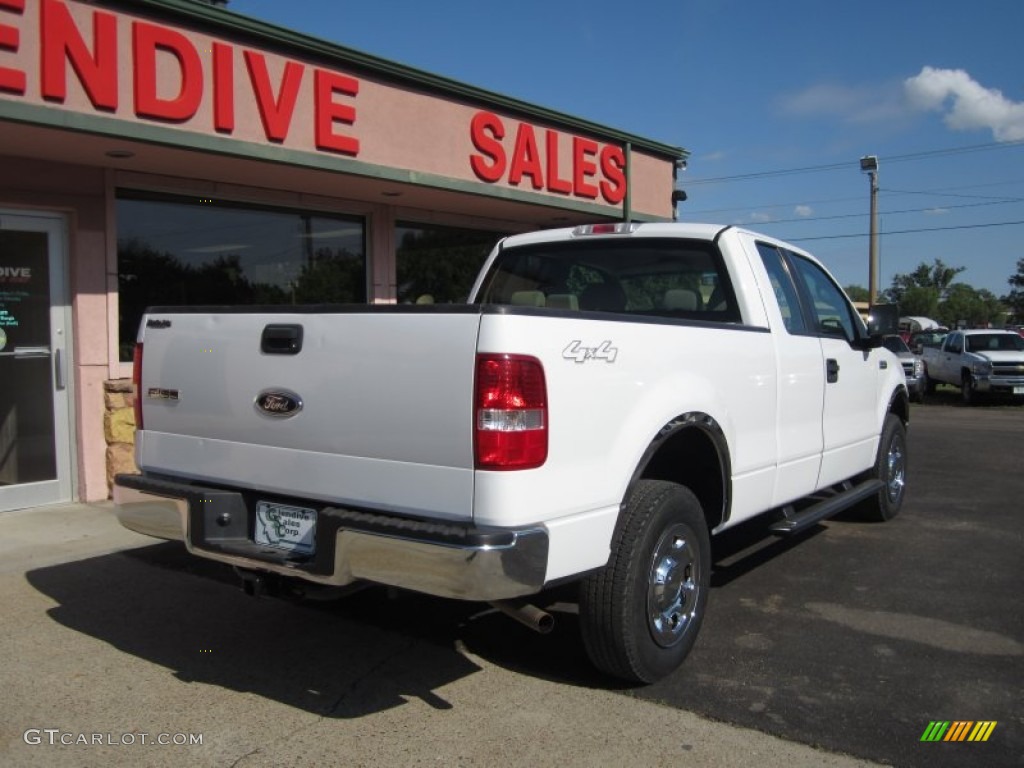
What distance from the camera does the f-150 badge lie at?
3.18 meters

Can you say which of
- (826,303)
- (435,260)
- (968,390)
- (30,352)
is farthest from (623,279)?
(968,390)

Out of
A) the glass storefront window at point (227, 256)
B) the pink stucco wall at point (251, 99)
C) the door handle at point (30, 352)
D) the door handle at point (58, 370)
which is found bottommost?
the door handle at point (58, 370)

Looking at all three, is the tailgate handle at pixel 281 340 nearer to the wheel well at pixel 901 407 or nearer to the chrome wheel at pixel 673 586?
the chrome wheel at pixel 673 586

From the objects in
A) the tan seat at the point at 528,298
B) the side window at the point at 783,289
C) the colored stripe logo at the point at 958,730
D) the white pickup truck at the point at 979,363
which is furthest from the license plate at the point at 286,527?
the white pickup truck at the point at 979,363

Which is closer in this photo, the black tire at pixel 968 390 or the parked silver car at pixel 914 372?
the black tire at pixel 968 390

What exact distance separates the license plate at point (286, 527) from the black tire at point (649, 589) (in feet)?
3.67

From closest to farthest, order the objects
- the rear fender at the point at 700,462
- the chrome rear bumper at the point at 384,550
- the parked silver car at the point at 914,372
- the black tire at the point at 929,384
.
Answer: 1. the chrome rear bumper at the point at 384,550
2. the rear fender at the point at 700,462
3. the parked silver car at the point at 914,372
4. the black tire at the point at 929,384

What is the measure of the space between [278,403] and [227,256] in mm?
5865

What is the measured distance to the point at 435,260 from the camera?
11.0 metres

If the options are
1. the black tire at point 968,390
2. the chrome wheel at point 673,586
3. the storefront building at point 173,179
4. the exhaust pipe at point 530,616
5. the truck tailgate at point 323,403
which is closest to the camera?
the truck tailgate at point 323,403

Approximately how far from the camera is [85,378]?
749 centimetres

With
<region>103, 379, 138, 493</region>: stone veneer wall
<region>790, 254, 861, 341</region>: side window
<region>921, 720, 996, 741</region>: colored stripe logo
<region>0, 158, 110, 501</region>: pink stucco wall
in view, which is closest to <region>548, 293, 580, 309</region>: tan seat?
<region>790, 254, 861, 341</region>: side window

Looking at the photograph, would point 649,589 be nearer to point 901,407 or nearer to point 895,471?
point 895,471

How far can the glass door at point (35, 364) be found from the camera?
285 inches
